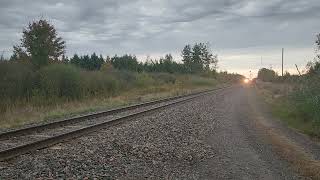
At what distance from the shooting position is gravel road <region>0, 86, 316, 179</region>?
9328mm

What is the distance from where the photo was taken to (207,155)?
39.0ft

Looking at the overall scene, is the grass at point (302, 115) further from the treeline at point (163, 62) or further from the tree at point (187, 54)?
the tree at point (187, 54)

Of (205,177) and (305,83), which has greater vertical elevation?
(305,83)

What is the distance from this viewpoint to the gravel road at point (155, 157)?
30.6 ft

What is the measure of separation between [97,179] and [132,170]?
4.00 ft

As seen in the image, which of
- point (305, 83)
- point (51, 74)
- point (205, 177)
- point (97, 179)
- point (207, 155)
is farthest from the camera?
point (51, 74)

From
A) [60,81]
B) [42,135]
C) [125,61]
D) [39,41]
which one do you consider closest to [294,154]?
[42,135]

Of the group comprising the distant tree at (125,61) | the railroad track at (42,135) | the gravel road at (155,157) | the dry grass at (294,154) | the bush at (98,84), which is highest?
the distant tree at (125,61)

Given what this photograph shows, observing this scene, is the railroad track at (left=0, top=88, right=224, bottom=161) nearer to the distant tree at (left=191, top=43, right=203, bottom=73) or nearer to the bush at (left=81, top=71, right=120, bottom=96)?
the bush at (left=81, top=71, right=120, bottom=96)

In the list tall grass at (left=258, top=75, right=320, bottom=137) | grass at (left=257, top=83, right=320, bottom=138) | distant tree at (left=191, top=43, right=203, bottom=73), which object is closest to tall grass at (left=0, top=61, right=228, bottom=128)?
grass at (left=257, top=83, right=320, bottom=138)

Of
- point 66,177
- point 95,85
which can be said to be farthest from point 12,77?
point 66,177

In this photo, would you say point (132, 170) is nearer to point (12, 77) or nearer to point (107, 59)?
point (12, 77)

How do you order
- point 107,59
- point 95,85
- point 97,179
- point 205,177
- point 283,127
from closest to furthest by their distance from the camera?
point 97,179
point 205,177
point 283,127
point 95,85
point 107,59

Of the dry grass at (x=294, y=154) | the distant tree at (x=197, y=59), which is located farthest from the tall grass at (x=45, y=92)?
the distant tree at (x=197, y=59)
